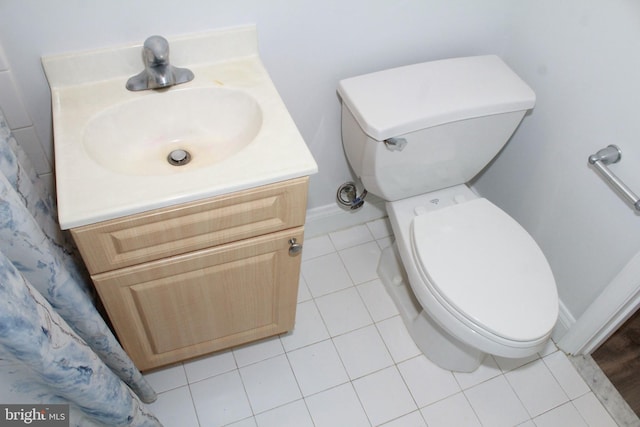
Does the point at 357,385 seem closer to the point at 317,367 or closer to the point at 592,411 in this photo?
the point at 317,367

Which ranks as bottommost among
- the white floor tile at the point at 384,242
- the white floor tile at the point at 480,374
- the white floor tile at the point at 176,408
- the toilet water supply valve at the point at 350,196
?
the white floor tile at the point at 176,408

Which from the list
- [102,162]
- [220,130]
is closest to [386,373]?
[220,130]

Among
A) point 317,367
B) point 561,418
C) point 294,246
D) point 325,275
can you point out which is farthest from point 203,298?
point 561,418

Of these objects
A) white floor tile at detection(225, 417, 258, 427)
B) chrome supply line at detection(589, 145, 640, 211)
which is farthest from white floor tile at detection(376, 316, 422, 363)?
chrome supply line at detection(589, 145, 640, 211)

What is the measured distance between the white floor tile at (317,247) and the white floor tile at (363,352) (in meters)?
0.32

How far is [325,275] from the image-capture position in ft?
5.55

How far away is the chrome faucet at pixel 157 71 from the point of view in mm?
1000

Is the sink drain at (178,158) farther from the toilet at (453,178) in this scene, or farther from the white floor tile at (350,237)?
the white floor tile at (350,237)

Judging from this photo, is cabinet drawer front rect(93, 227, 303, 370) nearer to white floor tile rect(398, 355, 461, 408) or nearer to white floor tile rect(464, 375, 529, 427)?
white floor tile rect(398, 355, 461, 408)

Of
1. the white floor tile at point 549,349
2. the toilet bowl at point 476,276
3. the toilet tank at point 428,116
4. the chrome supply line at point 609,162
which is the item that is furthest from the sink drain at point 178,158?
the white floor tile at point 549,349

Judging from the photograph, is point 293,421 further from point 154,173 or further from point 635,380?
point 635,380

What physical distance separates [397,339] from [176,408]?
2.25ft

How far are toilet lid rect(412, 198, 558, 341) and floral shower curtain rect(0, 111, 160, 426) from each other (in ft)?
2.50

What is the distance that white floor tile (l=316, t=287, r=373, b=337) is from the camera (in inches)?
A: 61.8
